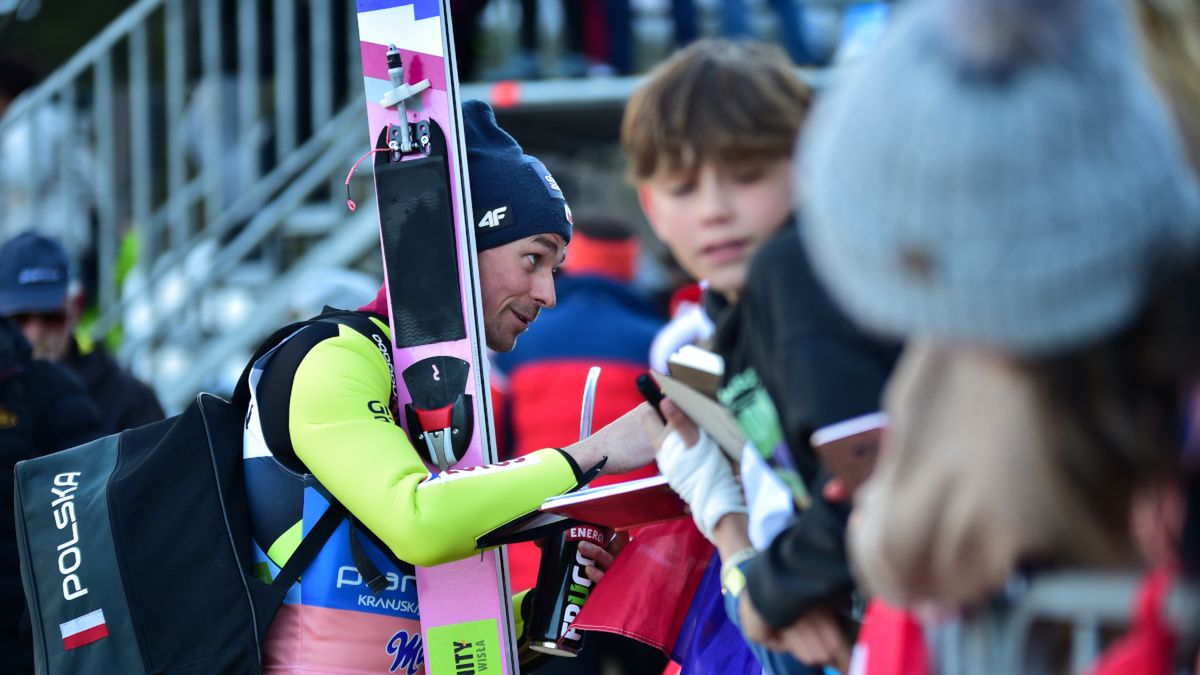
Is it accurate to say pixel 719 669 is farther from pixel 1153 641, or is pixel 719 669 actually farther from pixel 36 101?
pixel 36 101

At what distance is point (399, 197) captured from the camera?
274cm

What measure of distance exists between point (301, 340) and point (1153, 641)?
172cm

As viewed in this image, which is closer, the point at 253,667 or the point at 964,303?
the point at 964,303

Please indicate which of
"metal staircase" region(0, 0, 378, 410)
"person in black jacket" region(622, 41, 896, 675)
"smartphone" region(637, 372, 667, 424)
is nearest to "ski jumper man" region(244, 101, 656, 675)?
"smartphone" region(637, 372, 667, 424)

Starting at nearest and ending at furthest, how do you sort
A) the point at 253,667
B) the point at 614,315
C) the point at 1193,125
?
the point at 1193,125
the point at 253,667
the point at 614,315

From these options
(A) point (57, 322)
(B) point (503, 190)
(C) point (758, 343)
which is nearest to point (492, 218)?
(B) point (503, 190)

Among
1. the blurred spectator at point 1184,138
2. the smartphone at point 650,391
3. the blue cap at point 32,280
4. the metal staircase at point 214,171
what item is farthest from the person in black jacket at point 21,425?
the metal staircase at point 214,171

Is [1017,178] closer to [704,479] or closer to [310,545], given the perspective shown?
[704,479]

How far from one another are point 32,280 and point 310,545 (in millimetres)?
2498

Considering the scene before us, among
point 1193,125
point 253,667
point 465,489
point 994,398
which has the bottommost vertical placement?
point 253,667

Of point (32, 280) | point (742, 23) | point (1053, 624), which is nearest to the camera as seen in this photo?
point (1053, 624)

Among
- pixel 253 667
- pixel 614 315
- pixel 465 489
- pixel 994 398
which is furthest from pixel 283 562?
pixel 614 315

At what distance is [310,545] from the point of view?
251 cm

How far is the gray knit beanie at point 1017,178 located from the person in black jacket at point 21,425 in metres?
2.87
